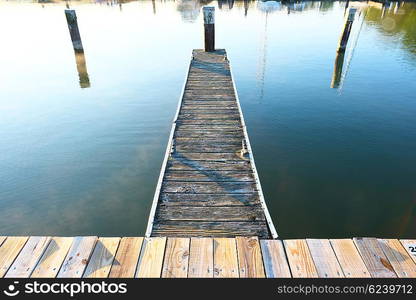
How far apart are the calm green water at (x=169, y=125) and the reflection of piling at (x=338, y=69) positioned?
1.01 feet

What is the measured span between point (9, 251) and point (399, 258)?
19.1ft

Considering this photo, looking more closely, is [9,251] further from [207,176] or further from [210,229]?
[207,176]

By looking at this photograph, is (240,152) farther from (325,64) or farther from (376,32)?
(376,32)

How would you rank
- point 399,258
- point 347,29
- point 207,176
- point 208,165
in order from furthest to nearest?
point 347,29
point 208,165
point 207,176
point 399,258

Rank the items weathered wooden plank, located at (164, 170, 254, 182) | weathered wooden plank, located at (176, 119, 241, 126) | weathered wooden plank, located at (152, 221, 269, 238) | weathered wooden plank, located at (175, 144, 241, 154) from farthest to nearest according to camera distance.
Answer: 1. weathered wooden plank, located at (176, 119, 241, 126)
2. weathered wooden plank, located at (175, 144, 241, 154)
3. weathered wooden plank, located at (164, 170, 254, 182)
4. weathered wooden plank, located at (152, 221, 269, 238)

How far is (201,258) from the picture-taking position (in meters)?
3.88

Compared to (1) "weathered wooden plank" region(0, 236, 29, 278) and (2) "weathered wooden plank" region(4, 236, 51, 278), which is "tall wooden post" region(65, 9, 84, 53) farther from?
(2) "weathered wooden plank" region(4, 236, 51, 278)

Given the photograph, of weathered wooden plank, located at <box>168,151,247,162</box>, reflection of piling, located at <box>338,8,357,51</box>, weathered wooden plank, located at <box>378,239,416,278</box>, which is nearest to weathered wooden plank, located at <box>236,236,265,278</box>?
weathered wooden plank, located at <box>378,239,416,278</box>

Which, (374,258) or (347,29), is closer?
(374,258)

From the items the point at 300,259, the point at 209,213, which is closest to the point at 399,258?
the point at 300,259

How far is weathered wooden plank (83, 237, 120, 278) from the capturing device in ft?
11.9

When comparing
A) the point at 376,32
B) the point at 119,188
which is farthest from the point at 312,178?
the point at 376,32

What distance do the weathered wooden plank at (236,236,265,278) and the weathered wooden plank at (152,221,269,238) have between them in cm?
167

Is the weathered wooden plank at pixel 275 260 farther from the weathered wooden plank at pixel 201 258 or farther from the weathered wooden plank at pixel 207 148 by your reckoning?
the weathered wooden plank at pixel 207 148
